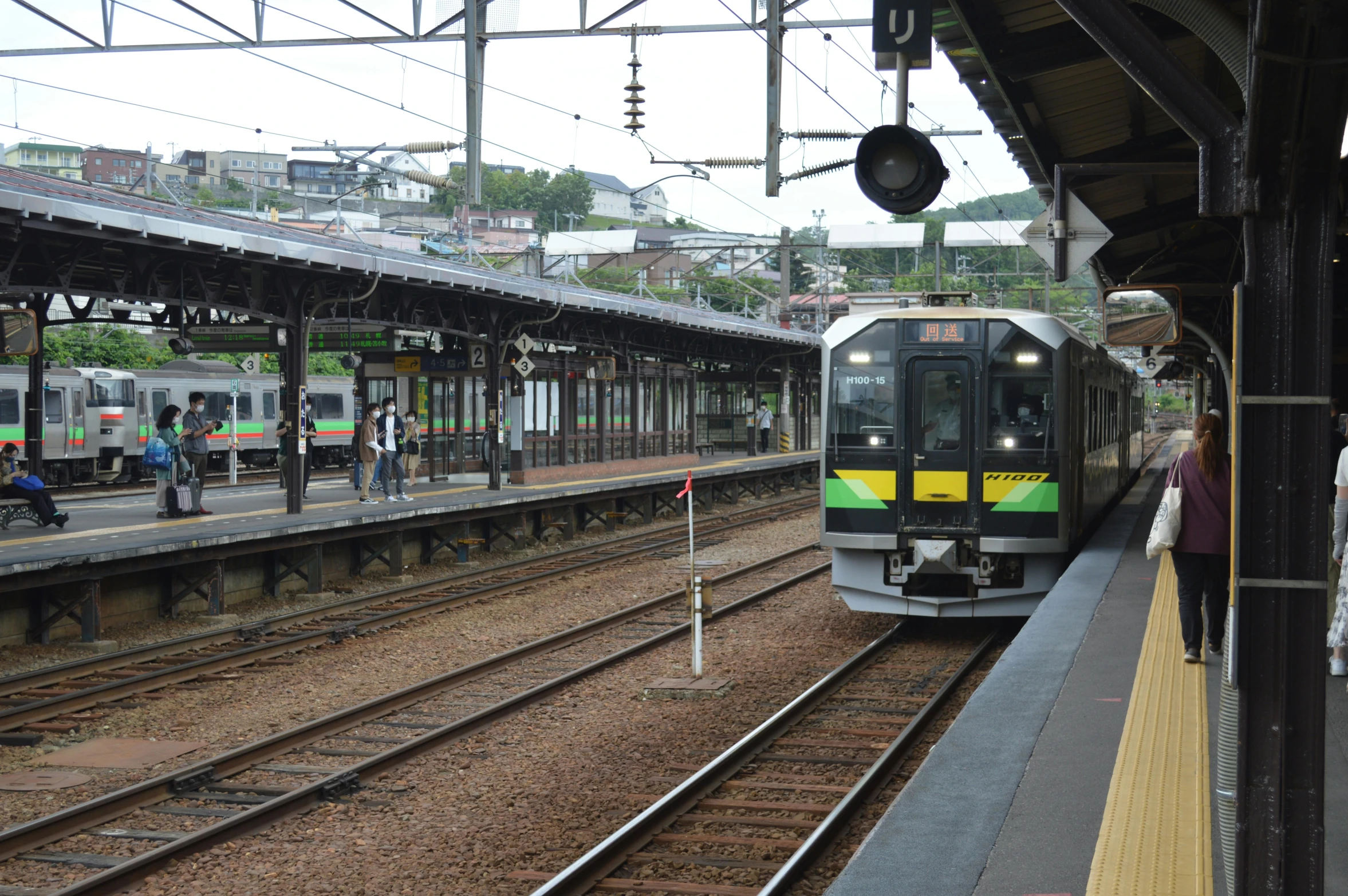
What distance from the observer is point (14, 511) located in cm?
1375

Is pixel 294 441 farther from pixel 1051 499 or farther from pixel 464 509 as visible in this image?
pixel 1051 499

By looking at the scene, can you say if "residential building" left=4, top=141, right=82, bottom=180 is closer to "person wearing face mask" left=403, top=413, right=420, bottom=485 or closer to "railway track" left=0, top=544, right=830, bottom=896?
"person wearing face mask" left=403, top=413, right=420, bottom=485

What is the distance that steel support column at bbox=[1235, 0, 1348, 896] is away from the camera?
283 cm

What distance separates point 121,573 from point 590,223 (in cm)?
9513

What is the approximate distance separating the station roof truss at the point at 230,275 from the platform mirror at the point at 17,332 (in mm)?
1025

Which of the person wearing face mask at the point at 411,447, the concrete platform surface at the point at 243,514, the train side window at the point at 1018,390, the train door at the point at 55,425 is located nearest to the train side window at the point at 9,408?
the train door at the point at 55,425

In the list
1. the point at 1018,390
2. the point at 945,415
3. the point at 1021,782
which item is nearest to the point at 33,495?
the point at 945,415

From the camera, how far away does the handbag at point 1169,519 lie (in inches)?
255

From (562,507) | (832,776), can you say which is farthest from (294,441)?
(832,776)

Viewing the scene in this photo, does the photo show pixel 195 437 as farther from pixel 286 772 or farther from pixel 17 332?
pixel 286 772

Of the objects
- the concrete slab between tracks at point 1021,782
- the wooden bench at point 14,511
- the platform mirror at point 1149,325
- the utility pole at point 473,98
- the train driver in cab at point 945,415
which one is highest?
the utility pole at point 473,98

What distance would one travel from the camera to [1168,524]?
21.2 ft

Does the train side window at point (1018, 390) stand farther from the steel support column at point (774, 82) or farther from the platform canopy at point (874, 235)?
the platform canopy at point (874, 235)

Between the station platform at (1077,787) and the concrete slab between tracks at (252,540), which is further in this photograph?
the concrete slab between tracks at (252,540)
